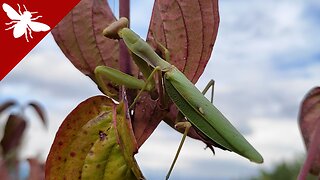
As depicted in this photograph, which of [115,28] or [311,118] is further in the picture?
[311,118]

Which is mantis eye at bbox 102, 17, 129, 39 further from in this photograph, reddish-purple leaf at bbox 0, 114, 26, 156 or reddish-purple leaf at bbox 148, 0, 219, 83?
reddish-purple leaf at bbox 0, 114, 26, 156

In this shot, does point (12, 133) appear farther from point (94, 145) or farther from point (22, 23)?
point (94, 145)

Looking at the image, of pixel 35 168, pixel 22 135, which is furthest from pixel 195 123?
pixel 22 135

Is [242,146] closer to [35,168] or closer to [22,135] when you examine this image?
[35,168]

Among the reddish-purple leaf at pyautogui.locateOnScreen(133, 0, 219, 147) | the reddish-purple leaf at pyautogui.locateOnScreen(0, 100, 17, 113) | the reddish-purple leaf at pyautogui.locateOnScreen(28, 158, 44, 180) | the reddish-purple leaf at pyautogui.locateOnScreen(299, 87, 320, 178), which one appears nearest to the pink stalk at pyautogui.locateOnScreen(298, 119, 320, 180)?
the reddish-purple leaf at pyautogui.locateOnScreen(299, 87, 320, 178)

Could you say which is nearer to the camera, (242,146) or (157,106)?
(157,106)

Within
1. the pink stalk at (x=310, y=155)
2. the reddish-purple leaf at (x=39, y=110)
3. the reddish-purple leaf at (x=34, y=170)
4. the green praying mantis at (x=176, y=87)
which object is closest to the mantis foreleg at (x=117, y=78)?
the green praying mantis at (x=176, y=87)

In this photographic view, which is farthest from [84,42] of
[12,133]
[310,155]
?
[12,133]
